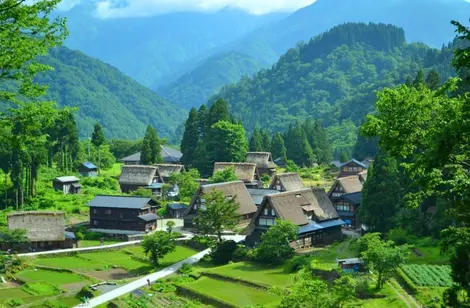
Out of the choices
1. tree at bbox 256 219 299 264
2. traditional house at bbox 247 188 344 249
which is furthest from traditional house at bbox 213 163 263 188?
tree at bbox 256 219 299 264

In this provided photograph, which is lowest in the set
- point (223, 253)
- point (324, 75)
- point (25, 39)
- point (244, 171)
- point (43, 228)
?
point (223, 253)

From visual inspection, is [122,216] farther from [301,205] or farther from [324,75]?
[324,75]

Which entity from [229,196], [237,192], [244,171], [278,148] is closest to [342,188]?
[237,192]

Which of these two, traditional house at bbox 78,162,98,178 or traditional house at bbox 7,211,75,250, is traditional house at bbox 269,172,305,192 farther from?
traditional house at bbox 78,162,98,178

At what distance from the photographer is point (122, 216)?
49.3 meters

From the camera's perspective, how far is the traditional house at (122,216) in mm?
48906

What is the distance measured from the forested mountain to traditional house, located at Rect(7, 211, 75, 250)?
300 ft

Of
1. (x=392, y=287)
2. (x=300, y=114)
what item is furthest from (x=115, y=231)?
(x=300, y=114)

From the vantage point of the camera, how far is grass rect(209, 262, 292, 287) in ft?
109

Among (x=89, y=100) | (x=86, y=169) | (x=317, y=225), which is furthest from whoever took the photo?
(x=89, y=100)

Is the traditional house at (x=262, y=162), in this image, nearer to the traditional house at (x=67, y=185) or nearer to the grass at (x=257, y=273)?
the traditional house at (x=67, y=185)

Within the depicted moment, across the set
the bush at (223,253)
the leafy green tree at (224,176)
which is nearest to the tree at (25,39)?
the bush at (223,253)

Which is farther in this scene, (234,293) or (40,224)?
(40,224)

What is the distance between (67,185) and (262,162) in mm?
23407
